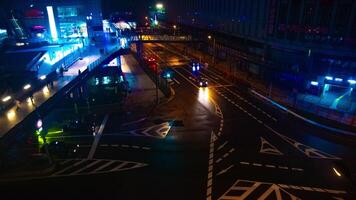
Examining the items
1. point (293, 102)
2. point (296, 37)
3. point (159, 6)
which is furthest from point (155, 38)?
point (159, 6)

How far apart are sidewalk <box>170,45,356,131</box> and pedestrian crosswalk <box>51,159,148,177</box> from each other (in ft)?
83.6

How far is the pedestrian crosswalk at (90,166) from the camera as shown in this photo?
23.9m

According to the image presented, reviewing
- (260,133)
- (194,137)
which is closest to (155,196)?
(194,137)

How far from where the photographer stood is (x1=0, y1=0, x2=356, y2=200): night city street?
73.5 ft

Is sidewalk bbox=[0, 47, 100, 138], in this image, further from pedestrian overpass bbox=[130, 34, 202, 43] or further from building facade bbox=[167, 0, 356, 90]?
building facade bbox=[167, 0, 356, 90]

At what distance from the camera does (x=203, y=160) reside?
84.0ft

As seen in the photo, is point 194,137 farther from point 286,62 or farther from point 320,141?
point 286,62

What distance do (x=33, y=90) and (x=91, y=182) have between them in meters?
16.4

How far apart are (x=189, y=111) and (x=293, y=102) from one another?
17097 mm

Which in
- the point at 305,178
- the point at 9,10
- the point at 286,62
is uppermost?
the point at 9,10

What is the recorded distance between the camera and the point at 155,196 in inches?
805

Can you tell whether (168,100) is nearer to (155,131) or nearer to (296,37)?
(155,131)

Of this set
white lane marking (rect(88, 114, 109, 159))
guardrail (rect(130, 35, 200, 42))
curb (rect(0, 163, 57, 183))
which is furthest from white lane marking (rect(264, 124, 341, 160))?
guardrail (rect(130, 35, 200, 42))

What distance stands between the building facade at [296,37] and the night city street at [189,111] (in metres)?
0.22
